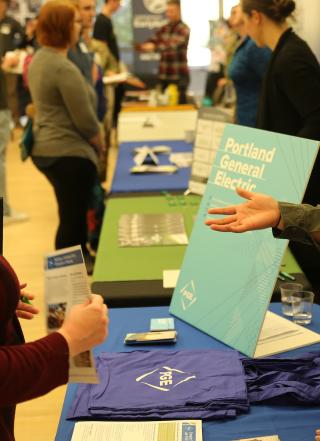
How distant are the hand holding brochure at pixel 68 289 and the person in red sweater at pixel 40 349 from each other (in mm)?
19

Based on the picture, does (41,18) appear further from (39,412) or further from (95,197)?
(39,412)

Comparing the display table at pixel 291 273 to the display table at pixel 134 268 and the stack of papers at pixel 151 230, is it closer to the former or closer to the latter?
the display table at pixel 134 268

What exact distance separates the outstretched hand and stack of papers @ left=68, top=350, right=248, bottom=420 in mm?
361

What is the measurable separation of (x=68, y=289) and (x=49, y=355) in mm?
122

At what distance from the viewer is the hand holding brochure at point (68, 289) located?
1.21 metres

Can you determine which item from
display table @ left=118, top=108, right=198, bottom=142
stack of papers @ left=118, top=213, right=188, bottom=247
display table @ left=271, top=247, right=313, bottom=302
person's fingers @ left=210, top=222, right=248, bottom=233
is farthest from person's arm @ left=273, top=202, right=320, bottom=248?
display table @ left=118, top=108, right=198, bottom=142

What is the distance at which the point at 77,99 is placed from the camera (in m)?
3.71

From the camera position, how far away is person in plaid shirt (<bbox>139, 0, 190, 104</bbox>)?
8.20 m

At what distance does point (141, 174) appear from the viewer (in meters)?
4.17

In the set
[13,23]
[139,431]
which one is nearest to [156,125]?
[139,431]

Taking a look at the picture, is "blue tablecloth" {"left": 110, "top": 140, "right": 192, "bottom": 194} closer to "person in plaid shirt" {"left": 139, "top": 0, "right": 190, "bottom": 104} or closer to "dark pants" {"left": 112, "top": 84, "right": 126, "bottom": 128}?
"person in plaid shirt" {"left": 139, "top": 0, "right": 190, "bottom": 104}

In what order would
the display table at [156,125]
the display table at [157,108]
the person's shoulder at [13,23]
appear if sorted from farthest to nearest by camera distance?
the person's shoulder at [13,23] → the display table at [157,108] → the display table at [156,125]

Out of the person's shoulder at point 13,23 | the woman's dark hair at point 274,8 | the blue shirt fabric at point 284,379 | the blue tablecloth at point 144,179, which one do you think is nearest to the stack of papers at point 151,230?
the blue tablecloth at point 144,179

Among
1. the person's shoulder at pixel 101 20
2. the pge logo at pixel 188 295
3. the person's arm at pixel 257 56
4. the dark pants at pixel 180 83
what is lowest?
the dark pants at pixel 180 83
